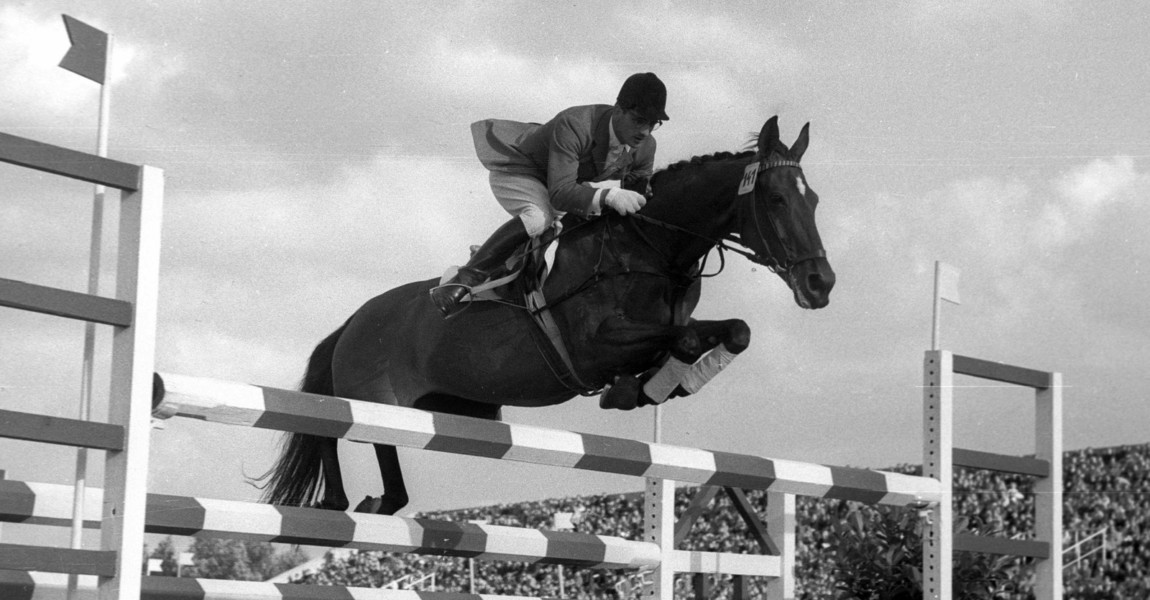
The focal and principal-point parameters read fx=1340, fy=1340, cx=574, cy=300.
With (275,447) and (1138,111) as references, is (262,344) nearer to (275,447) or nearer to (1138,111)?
(275,447)

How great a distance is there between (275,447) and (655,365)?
111cm

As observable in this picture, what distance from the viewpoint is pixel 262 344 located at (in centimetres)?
323

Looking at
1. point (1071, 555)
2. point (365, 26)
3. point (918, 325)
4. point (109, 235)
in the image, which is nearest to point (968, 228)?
point (918, 325)

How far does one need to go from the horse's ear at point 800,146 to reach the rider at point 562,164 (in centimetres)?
32

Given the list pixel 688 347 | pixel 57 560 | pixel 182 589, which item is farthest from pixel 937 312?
pixel 57 560

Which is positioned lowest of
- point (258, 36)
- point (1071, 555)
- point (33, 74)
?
point (1071, 555)

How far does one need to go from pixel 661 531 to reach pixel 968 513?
7841 millimetres

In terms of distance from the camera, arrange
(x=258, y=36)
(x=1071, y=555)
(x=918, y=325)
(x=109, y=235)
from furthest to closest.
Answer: (x=1071, y=555) → (x=918, y=325) → (x=109, y=235) → (x=258, y=36)

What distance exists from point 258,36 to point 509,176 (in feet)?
2.37

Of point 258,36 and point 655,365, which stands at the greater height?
point 258,36

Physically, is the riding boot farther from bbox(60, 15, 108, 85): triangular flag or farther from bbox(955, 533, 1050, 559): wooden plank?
bbox(955, 533, 1050, 559): wooden plank

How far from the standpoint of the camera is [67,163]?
2074 mm

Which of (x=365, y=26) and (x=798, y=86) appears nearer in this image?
(x=365, y=26)

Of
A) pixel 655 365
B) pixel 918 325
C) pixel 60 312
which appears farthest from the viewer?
pixel 918 325
